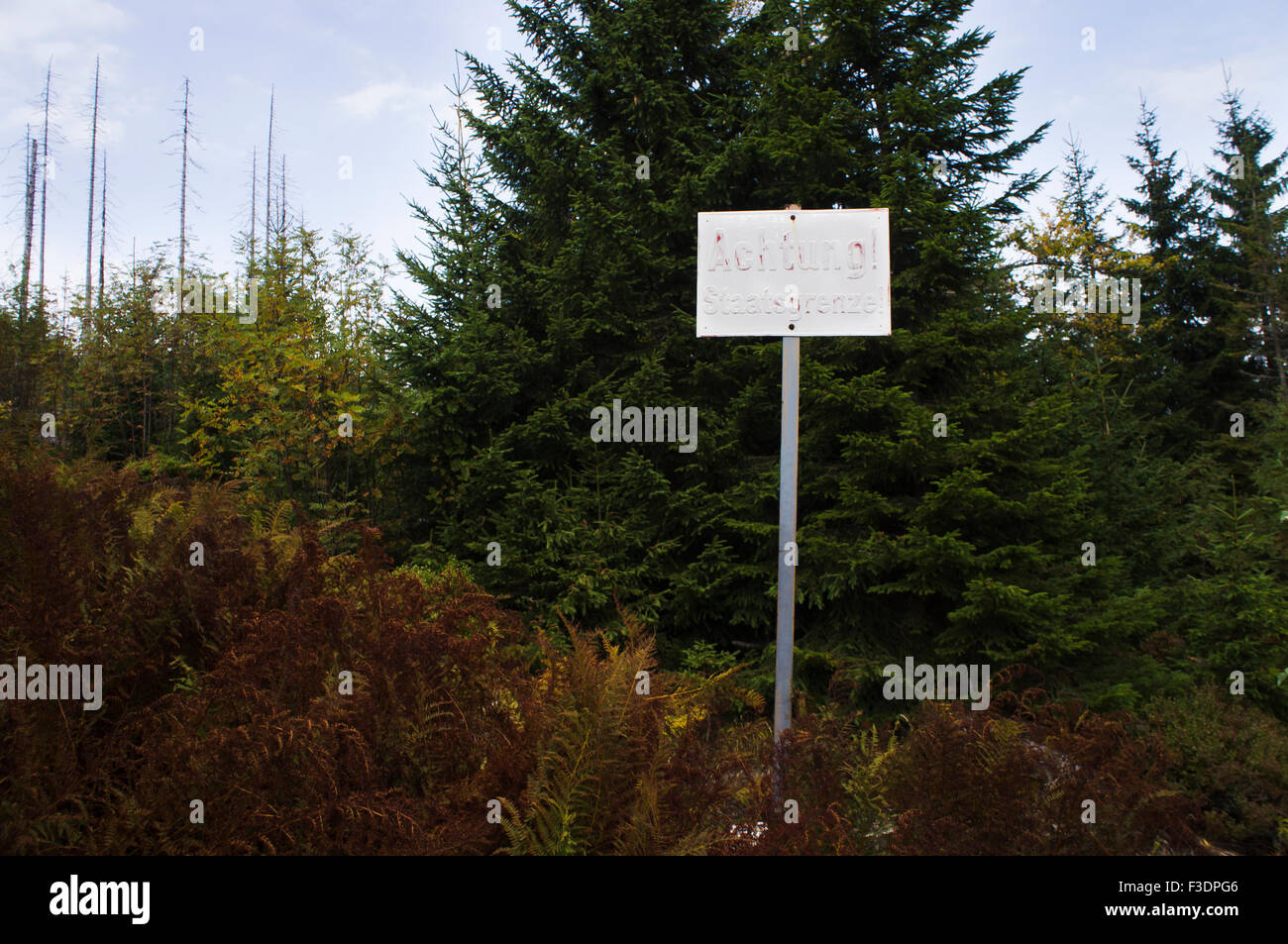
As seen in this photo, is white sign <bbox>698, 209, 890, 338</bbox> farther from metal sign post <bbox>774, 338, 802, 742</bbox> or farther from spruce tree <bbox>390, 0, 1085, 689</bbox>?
spruce tree <bbox>390, 0, 1085, 689</bbox>

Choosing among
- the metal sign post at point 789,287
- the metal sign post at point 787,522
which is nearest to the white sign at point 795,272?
the metal sign post at point 789,287

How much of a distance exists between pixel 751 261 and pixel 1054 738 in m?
2.94

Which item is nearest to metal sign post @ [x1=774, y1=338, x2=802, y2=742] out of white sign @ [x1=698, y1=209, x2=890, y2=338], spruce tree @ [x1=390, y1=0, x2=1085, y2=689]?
white sign @ [x1=698, y1=209, x2=890, y2=338]

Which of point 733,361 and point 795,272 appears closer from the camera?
point 795,272

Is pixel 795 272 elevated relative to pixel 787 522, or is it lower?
elevated

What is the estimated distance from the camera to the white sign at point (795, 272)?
4.23 m

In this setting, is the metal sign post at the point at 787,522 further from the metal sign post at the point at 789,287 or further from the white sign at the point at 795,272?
the white sign at the point at 795,272

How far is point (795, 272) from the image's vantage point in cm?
431

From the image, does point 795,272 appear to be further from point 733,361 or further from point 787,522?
point 733,361

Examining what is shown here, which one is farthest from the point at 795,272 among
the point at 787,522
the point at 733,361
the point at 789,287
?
the point at 733,361

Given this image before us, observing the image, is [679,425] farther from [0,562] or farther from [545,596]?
[0,562]

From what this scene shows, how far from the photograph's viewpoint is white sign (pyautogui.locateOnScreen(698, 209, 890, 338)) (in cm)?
423
